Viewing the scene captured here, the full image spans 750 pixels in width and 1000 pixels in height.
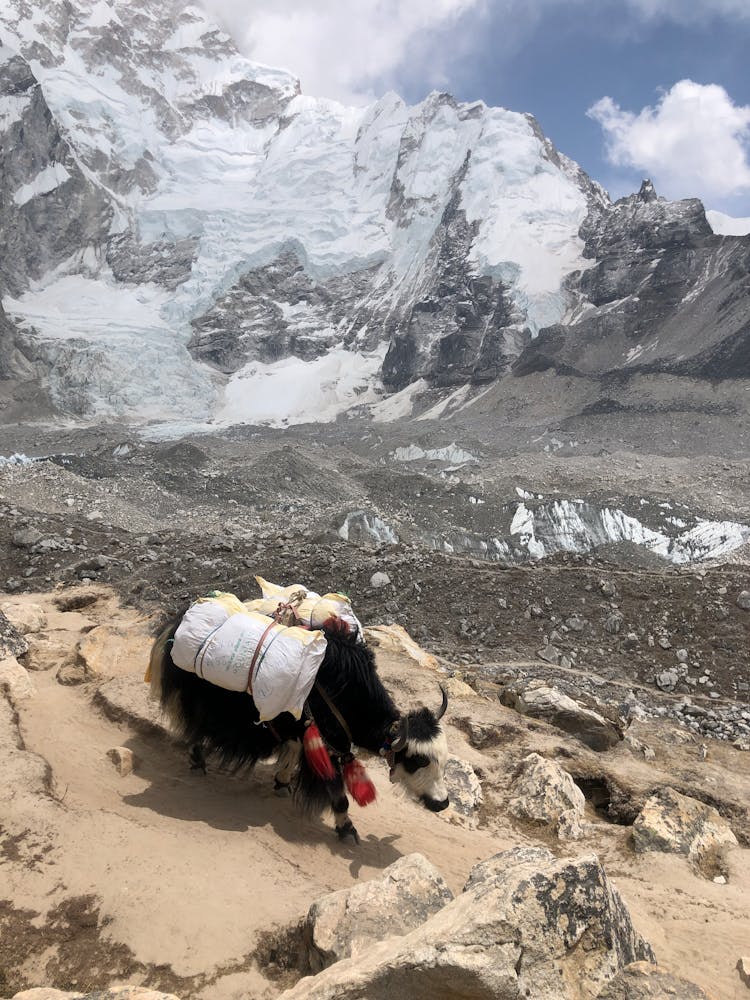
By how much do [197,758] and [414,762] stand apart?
1.34 meters

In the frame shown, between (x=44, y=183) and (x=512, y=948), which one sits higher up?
(x=44, y=183)

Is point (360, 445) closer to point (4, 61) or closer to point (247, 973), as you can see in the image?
point (247, 973)

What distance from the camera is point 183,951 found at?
2203 millimetres

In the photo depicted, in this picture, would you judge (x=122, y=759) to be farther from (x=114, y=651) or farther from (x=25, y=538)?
(x=25, y=538)

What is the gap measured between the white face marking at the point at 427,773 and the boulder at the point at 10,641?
11.2ft

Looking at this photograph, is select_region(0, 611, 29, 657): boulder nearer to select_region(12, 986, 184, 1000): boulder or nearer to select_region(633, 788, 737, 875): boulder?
select_region(12, 986, 184, 1000): boulder

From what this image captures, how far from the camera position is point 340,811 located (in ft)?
10.8

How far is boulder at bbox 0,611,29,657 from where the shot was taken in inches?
200

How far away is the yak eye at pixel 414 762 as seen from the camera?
330 cm

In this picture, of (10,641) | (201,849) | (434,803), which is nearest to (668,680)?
(434,803)

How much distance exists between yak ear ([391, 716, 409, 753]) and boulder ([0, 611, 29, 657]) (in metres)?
3.28

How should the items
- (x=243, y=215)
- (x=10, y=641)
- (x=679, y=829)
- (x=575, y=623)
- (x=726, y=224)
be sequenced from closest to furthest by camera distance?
(x=679, y=829) < (x=10, y=641) < (x=575, y=623) < (x=726, y=224) < (x=243, y=215)

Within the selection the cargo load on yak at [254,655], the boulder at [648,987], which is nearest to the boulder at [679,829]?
the boulder at [648,987]

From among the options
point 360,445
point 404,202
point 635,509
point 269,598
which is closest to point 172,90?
point 404,202
